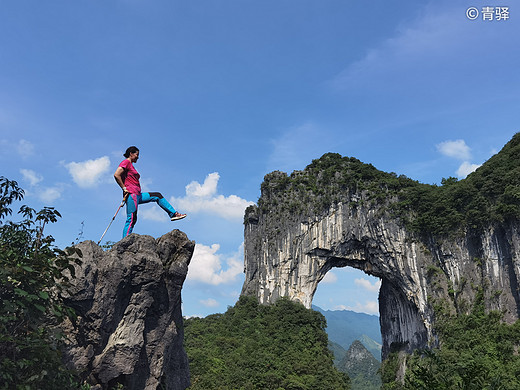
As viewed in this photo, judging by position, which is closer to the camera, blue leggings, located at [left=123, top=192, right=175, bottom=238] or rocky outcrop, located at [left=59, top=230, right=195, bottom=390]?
rocky outcrop, located at [left=59, top=230, right=195, bottom=390]

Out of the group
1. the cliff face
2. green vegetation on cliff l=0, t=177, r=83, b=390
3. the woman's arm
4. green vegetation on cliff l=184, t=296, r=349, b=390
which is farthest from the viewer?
the cliff face

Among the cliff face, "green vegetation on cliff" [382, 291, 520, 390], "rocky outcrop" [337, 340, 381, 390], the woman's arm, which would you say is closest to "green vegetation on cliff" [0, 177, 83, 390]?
the woman's arm

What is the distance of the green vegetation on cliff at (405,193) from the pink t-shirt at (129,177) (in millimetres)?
29055

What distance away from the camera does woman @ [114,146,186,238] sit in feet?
30.5

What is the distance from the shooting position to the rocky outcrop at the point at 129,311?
8.00 meters

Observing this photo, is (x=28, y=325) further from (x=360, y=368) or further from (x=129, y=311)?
(x=360, y=368)

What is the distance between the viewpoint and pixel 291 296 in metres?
43.8

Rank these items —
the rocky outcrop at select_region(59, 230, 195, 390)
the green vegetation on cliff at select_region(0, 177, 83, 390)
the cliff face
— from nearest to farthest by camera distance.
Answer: the green vegetation on cliff at select_region(0, 177, 83, 390) < the rocky outcrop at select_region(59, 230, 195, 390) < the cliff face

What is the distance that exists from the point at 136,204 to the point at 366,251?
37.1m

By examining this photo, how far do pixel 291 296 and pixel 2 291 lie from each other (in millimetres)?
39779

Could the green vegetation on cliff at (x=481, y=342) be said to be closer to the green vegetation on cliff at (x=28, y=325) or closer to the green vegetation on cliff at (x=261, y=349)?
the green vegetation on cliff at (x=261, y=349)

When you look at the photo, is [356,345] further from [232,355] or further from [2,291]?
[2,291]

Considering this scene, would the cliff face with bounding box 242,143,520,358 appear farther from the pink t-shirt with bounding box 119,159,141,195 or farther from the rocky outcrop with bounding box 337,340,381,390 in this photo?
the rocky outcrop with bounding box 337,340,381,390

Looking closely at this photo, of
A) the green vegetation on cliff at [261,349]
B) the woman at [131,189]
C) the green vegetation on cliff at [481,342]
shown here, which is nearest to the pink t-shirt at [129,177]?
the woman at [131,189]
